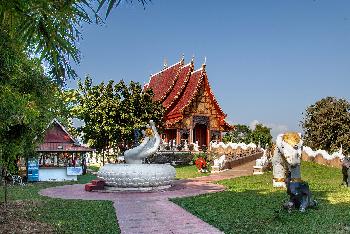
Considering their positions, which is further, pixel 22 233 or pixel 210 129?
pixel 210 129

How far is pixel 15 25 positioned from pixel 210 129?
34.2 metres

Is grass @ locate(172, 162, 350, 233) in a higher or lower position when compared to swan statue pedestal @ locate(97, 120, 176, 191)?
lower

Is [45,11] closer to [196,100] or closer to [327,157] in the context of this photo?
[327,157]

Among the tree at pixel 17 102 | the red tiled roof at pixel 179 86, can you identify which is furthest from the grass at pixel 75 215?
the red tiled roof at pixel 179 86

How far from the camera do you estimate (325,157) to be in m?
24.0

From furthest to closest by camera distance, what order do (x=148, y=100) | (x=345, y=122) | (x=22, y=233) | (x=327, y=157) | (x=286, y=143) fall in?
1. (x=345, y=122)
2. (x=148, y=100)
3. (x=327, y=157)
4. (x=286, y=143)
5. (x=22, y=233)

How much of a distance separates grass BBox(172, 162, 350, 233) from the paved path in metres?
0.36

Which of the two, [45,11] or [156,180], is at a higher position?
[45,11]

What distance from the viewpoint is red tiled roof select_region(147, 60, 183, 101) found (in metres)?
39.9

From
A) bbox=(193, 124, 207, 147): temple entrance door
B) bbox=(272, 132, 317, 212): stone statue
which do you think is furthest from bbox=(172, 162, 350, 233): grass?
bbox=(193, 124, 207, 147): temple entrance door

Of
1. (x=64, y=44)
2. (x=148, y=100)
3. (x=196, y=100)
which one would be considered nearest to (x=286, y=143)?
(x=64, y=44)

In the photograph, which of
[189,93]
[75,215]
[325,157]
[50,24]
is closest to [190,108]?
[189,93]

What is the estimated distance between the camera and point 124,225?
8.76 meters

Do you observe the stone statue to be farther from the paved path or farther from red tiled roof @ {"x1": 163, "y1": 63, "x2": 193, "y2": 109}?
red tiled roof @ {"x1": 163, "y1": 63, "x2": 193, "y2": 109}
